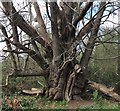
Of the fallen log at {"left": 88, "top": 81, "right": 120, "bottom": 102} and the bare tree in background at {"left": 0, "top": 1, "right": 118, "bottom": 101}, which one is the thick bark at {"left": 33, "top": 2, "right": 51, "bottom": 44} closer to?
the bare tree in background at {"left": 0, "top": 1, "right": 118, "bottom": 101}

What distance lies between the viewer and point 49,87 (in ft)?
33.0

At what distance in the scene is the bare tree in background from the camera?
904 cm

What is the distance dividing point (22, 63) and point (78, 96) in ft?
7.03

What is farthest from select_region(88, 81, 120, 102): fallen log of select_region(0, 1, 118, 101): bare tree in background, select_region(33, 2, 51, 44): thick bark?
select_region(33, 2, 51, 44): thick bark

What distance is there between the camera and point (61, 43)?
31.8 ft

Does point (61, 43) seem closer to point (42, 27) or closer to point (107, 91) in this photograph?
point (42, 27)

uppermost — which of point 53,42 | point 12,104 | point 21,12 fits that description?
point 21,12

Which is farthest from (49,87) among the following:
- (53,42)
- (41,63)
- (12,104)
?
(12,104)

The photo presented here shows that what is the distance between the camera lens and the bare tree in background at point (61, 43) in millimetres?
9039

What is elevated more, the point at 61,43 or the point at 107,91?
the point at 61,43

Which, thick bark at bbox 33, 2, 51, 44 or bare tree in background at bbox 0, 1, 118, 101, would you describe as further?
thick bark at bbox 33, 2, 51, 44

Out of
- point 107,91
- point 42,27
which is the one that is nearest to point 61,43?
point 42,27

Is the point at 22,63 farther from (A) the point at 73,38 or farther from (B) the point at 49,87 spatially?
(A) the point at 73,38

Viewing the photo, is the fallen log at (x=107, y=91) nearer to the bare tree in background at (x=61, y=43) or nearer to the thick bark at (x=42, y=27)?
the bare tree in background at (x=61, y=43)
